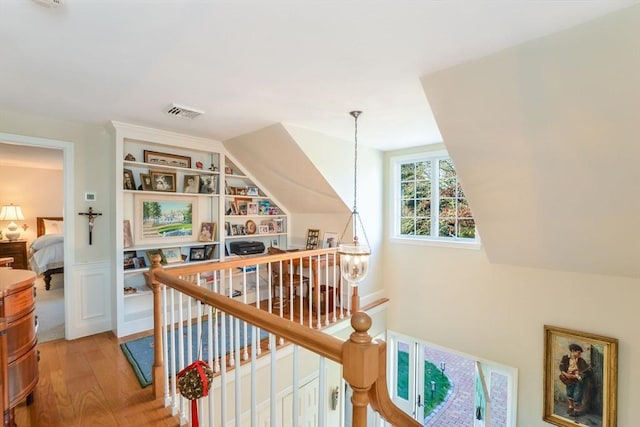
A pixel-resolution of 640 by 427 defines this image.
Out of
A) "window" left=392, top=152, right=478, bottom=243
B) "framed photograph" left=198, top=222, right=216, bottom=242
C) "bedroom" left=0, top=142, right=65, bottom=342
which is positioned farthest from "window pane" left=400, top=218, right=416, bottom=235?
"bedroom" left=0, top=142, right=65, bottom=342

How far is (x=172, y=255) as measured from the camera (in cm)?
387

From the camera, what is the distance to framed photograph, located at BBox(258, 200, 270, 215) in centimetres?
479

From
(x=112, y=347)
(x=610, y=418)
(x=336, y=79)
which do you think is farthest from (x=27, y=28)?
(x=610, y=418)

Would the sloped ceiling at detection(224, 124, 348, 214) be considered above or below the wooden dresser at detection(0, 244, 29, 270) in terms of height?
above

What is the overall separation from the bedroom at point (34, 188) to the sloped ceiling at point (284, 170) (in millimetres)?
3238

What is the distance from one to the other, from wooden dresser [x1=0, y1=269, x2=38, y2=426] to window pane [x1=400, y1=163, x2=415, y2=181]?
4226 mm

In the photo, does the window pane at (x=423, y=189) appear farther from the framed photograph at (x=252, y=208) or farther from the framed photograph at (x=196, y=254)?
the framed photograph at (x=196, y=254)

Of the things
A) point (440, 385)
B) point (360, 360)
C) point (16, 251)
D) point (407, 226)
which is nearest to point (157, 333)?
point (360, 360)

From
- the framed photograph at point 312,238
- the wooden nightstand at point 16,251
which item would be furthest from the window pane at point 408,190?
the wooden nightstand at point 16,251

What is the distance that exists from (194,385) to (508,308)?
359 centimetres

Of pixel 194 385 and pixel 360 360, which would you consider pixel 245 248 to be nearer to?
pixel 194 385

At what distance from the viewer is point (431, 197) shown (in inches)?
170

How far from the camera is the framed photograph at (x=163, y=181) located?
145 inches

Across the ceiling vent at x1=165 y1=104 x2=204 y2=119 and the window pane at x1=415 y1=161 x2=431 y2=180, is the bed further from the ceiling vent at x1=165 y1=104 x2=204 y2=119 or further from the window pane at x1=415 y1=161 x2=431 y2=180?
the window pane at x1=415 y1=161 x2=431 y2=180
